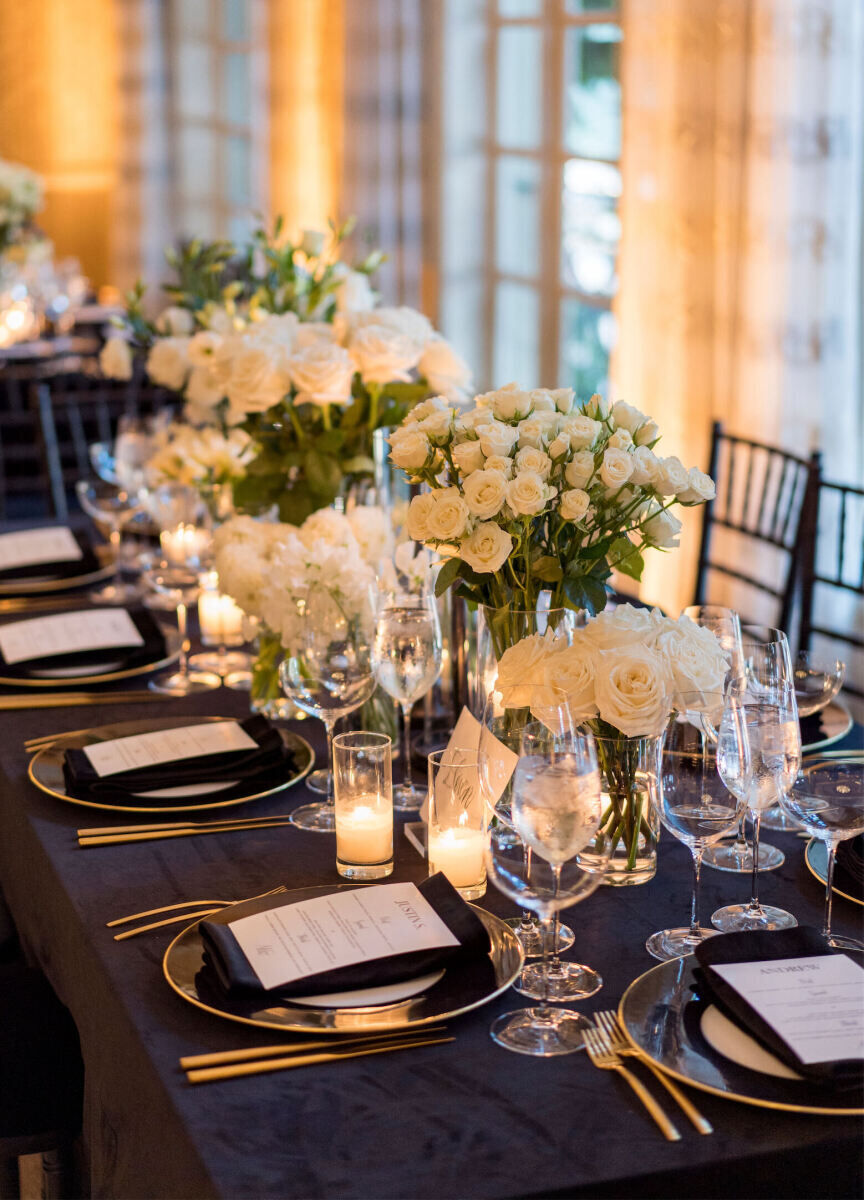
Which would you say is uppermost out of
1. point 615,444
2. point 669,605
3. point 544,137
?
point 544,137

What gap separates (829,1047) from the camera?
1.07 meters

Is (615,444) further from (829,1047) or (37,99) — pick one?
(37,99)

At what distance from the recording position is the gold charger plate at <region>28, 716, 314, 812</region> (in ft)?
5.22

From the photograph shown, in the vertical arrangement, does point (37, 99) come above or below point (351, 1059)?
above

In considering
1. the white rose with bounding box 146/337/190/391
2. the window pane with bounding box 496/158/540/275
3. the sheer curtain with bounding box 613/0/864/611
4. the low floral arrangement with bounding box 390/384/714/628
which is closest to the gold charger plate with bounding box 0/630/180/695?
the white rose with bounding box 146/337/190/391

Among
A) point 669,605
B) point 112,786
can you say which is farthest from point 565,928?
point 669,605

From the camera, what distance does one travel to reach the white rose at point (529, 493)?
129 cm

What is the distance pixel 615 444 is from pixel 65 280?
16.5 ft

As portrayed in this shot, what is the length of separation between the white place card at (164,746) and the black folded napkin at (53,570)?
0.88 metres

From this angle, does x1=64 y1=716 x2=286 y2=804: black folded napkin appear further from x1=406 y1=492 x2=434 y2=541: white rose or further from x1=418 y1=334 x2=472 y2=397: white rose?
x1=418 y1=334 x2=472 y2=397: white rose

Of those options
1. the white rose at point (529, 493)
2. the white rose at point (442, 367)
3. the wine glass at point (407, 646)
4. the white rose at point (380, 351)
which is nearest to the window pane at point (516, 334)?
the white rose at point (442, 367)

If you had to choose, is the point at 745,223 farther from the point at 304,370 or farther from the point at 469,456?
the point at 469,456

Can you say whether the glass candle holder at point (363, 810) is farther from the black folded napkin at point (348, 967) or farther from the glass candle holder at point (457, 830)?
the black folded napkin at point (348, 967)

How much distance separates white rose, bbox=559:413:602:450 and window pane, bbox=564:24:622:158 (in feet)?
10.2
